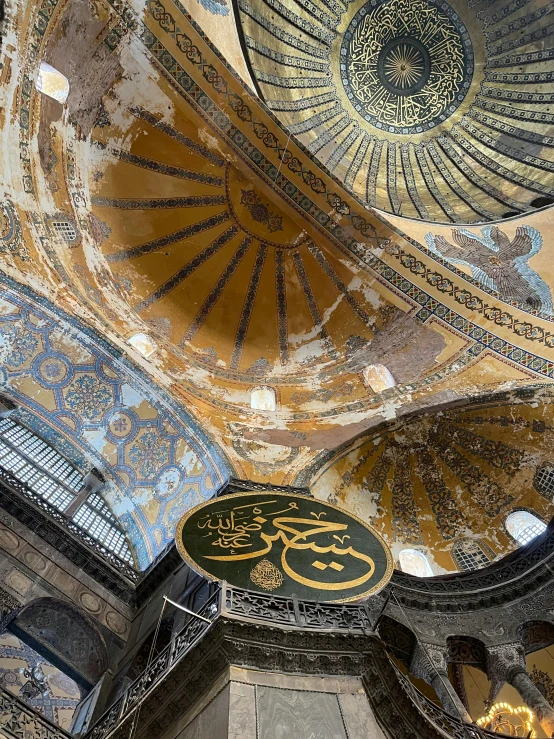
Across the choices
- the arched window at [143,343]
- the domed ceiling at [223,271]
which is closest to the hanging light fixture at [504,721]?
the domed ceiling at [223,271]

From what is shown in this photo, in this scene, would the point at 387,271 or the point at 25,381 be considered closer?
the point at 25,381

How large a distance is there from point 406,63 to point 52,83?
8842mm

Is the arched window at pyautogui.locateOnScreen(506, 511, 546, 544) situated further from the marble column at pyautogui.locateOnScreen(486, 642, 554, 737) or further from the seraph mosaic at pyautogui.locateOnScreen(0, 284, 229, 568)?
the seraph mosaic at pyautogui.locateOnScreen(0, 284, 229, 568)

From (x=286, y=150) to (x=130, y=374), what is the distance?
15.0ft

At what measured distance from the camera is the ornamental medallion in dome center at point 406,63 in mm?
13039

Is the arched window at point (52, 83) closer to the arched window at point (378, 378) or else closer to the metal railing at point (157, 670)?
the arched window at point (378, 378)

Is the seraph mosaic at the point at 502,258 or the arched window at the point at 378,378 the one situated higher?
the seraph mosaic at the point at 502,258

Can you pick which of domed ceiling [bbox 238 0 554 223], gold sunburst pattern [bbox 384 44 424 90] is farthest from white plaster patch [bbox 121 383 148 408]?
gold sunburst pattern [bbox 384 44 424 90]

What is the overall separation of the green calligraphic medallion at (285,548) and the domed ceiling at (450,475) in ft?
7.19

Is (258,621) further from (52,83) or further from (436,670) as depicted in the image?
(52,83)

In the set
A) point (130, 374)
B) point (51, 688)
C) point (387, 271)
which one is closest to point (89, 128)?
point (130, 374)

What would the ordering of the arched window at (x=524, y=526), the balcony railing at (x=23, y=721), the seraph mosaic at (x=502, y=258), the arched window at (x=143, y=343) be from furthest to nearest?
the arched window at (x=143, y=343) → the seraph mosaic at (x=502, y=258) → the arched window at (x=524, y=526) → the balcony railing at (x=23, y=721)

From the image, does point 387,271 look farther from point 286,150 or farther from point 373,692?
point 373,692

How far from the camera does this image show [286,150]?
9547 mm
